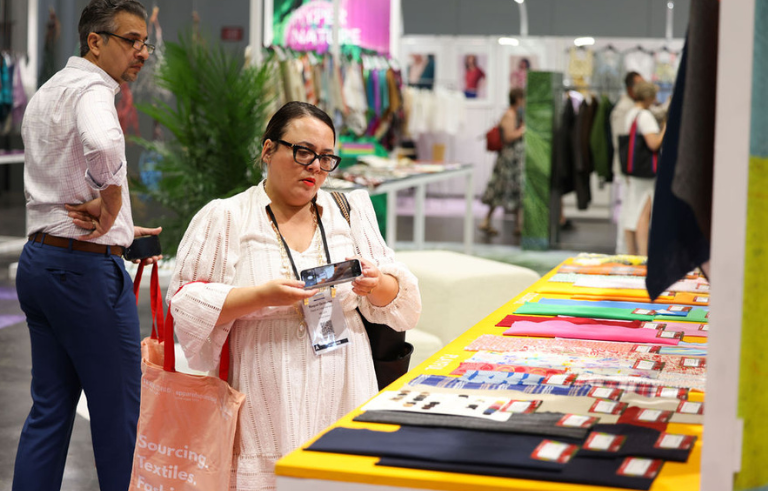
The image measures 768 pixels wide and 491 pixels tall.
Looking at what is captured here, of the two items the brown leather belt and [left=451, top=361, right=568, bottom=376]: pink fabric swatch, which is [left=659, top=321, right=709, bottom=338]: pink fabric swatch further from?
the brown leather belt

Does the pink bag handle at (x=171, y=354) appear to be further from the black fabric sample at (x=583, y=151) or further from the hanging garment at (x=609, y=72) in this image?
the hanging garment at (x=609, y=72)

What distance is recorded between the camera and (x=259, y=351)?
2.29 m

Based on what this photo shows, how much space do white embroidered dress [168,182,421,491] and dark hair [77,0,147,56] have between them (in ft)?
2.65

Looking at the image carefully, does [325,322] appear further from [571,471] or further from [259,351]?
[571,471]

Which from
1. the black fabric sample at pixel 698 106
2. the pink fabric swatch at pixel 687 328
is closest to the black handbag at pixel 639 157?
the pink fabric swatch at pixel 687 328

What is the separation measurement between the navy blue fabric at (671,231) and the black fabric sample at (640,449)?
245 mm

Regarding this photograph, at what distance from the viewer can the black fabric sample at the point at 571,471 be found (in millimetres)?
1429

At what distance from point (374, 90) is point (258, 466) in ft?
28.5

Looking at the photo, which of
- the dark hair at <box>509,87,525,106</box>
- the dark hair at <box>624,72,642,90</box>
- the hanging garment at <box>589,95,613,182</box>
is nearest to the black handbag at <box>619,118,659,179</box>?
the dark hair at <box>624,72,642,90</box>

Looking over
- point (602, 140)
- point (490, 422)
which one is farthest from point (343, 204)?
point (602, 140)

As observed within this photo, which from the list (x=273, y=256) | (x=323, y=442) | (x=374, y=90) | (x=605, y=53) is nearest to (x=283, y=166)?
(x=273, y=256)

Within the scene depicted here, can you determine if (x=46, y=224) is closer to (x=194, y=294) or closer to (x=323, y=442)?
(x=194, y=294)

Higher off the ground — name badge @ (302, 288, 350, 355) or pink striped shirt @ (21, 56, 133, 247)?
pink striped shirt @ (21, 56, 133, 247)

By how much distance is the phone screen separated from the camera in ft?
7.00
